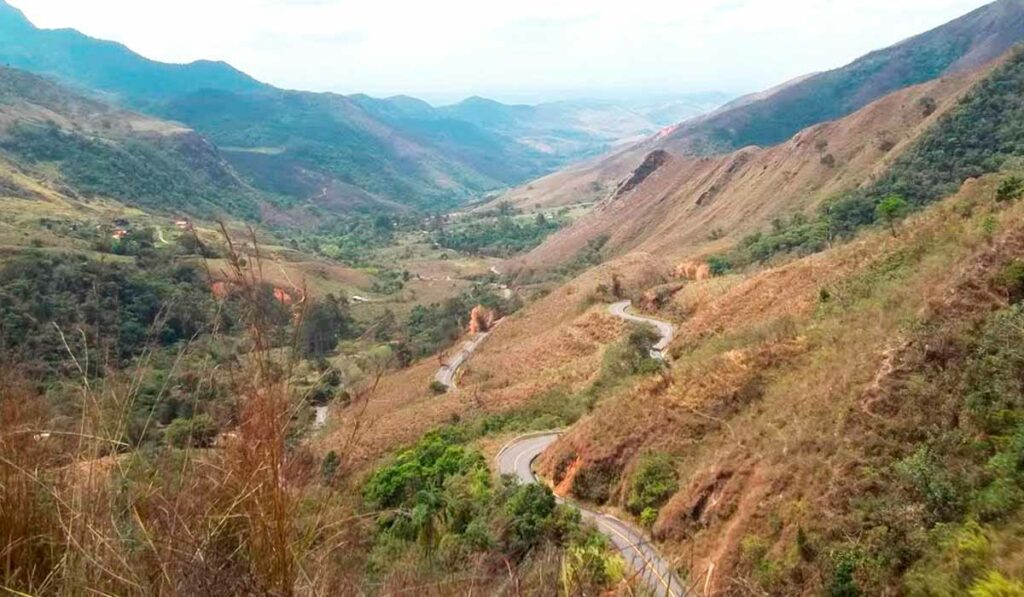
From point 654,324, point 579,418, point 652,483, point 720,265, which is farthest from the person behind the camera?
point 720,265

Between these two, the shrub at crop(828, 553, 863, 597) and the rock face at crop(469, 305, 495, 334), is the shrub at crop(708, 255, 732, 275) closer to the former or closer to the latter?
the rock face at crop(469, 305, 495, 334)

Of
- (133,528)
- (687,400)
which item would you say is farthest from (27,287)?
(133,528)

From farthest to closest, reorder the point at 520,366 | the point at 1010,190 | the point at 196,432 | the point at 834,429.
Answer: the point at 520,366 → the point at 1010,190 → the point at 834,429 → the point at 196,432

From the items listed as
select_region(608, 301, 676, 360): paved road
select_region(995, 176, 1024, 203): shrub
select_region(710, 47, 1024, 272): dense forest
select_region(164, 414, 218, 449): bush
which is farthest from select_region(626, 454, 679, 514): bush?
select_region(710, 47, 1024, 272): dense forest

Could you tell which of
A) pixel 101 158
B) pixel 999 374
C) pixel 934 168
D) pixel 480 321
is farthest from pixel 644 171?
pixel 101 158

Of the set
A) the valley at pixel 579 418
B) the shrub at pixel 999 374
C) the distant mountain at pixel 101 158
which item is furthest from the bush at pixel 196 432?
the distant mountain at pixel 101 158

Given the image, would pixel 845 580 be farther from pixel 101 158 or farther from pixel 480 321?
pixel 101 158

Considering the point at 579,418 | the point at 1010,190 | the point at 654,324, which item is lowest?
the point at 654,324

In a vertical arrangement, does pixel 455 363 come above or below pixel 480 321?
above
